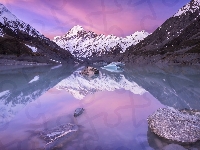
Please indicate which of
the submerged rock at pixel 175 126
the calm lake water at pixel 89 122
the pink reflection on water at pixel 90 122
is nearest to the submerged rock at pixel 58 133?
the calm lake water at pixel 89 122

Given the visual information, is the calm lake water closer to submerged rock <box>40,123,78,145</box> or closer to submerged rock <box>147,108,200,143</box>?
submerged rock <box>40,123,78,145</box>

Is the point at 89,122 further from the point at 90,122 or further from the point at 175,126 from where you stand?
the point at 175,126

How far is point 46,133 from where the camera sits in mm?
11617

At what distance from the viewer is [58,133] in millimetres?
11570

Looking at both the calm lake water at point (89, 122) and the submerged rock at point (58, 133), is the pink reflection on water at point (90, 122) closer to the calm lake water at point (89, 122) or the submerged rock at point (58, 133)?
the calm lake water at point (89, 122)

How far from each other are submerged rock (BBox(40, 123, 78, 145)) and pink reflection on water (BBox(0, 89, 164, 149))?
0.35 meters

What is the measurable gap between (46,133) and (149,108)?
9.20m

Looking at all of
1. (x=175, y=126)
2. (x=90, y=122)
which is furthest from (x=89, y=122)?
(x=175, y=126)

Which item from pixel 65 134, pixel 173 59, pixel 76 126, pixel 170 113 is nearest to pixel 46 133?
pixel 65 134

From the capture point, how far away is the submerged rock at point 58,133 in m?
10.9

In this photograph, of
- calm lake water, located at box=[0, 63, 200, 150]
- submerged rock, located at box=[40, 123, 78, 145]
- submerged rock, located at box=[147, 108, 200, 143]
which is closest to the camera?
calm lake water, located at box=[0, 63, 200, 150]

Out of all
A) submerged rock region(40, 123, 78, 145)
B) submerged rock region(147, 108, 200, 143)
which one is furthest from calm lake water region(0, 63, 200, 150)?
submerged rock region(147, 108, 200, 143)

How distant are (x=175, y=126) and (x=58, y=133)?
6.32 meters

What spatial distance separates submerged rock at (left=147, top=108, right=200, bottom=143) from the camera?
34.6ft
